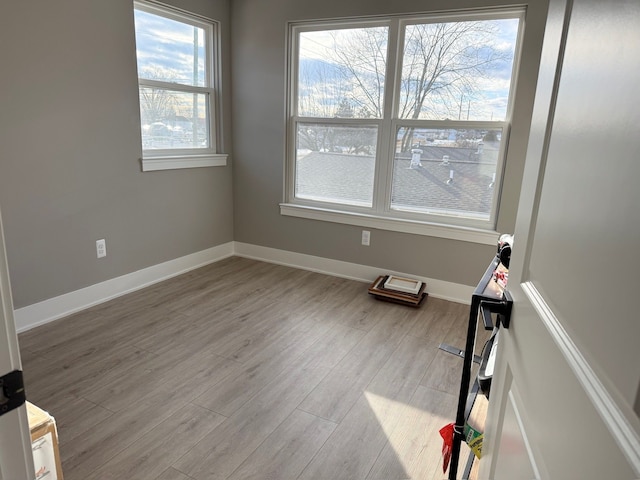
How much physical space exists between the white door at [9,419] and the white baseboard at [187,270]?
2401 mm

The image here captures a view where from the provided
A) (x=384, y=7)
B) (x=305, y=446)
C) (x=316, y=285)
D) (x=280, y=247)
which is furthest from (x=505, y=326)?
(x=280, y=247)

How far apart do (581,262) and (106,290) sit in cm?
325

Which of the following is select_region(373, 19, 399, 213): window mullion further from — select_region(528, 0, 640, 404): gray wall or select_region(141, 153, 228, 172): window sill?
select_region(528, 0, 640, 404): gray wall

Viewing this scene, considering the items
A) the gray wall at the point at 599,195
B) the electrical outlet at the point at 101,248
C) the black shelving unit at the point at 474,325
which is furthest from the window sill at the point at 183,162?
the gray wall at the point at 599,195

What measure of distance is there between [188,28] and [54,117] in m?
1.45

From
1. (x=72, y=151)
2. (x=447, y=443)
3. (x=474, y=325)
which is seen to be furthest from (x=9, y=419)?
(x=72, y=151)

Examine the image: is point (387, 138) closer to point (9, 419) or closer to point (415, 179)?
point (415, 179)

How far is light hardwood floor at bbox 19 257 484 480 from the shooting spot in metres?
1.75

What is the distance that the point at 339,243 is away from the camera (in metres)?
3.85

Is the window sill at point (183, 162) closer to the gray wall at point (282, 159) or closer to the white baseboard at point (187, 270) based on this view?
the gray wall at point (282, 159)

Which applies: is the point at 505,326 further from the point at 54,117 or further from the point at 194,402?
the point at 54,117

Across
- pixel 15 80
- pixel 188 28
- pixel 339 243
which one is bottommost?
pixel 339 243

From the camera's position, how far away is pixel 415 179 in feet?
11.3

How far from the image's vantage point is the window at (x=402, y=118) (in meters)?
3.11
